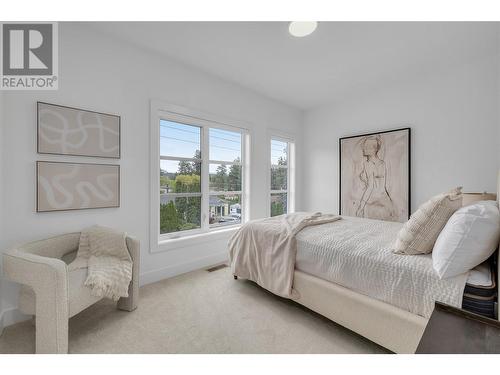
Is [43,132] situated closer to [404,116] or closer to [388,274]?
[388,274]

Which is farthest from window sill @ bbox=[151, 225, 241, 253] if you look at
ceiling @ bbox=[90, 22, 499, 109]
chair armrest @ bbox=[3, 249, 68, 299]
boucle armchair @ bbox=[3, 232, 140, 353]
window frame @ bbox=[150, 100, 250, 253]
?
ceiling @ bbox=[90, 22, 499, 109]

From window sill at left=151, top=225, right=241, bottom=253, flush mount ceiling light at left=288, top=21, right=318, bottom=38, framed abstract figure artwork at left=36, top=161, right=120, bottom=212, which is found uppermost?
flush mount ceiling light at left=288, top=21, right=318, bottom=38

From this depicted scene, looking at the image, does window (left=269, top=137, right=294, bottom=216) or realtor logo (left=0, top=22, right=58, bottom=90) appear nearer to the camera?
realtor logo (left=0, top=22, right=58, bottom=90)

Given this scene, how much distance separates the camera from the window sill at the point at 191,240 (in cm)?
271

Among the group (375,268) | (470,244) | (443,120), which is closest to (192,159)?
(375,268)

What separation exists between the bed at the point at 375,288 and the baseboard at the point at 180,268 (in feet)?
4.89

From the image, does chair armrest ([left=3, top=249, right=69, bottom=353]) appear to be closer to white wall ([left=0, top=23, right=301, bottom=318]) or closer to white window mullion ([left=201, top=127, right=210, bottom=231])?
white wall ([left=0, top=23, right=301, bottom=318])

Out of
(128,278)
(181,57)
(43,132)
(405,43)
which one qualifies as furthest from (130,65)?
(405,43)

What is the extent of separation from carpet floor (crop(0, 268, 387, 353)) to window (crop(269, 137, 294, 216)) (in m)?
2.14

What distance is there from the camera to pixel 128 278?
179 cm

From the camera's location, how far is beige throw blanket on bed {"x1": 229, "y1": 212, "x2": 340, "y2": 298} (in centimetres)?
204

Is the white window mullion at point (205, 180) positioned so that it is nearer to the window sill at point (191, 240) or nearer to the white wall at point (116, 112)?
the window sill at point (191, 240)

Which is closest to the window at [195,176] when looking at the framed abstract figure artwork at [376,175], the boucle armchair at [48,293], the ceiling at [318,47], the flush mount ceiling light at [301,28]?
the ceiling at [318,47]

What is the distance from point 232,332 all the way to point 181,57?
292 cm
